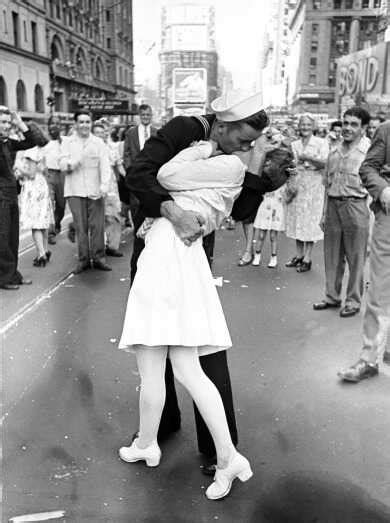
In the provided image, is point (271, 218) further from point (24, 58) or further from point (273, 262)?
point (24, 58)

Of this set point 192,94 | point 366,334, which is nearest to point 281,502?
point 366,334

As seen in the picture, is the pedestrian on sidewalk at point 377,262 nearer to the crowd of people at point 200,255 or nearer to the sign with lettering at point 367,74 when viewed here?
the crowd of people at point 200,255

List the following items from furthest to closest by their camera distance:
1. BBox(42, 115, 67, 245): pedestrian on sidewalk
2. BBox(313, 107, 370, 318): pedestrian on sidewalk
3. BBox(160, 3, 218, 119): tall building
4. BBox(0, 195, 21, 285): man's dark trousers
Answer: BBox(160, 3, 218, 119): tall building < BBox(42, 115, 67, 245): pedestrian on sidewalk < BBox(0, 195, 21, 285): man's dark trousers < BBox(313, 107, 370, 318): pedestrian on sidewalk

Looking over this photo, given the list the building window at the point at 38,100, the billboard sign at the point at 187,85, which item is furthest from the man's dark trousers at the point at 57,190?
the building window at the point at 38,100

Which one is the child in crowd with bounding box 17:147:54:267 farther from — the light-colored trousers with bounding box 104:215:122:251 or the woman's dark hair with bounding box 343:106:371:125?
the woman's dark hair with bounding box 343:106:371:125

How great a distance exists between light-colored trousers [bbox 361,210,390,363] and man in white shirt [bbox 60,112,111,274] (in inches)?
162

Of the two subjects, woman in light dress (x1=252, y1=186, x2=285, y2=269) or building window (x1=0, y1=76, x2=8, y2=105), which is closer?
woman in light dress (x1=252, y1=186, x2=285, y2=269)

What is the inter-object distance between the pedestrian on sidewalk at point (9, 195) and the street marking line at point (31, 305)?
40 cm

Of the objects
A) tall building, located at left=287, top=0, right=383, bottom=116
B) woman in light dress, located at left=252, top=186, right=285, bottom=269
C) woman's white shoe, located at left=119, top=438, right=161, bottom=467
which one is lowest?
woman's white shoe, located at left=119, top=438, right=161, bottom=467

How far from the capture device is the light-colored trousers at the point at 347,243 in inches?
212

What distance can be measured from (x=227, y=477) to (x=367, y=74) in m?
37.0

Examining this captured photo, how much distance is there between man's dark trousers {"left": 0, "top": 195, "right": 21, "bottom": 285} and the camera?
6.32 metres

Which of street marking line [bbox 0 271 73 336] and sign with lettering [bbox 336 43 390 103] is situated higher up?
sign with lettering [bbox 336 43 390 103]

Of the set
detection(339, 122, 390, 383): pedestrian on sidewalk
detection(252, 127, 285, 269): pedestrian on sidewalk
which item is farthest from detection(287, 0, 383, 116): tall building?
detection(339, 122, 390, 383): pedestrian on sidewalk
